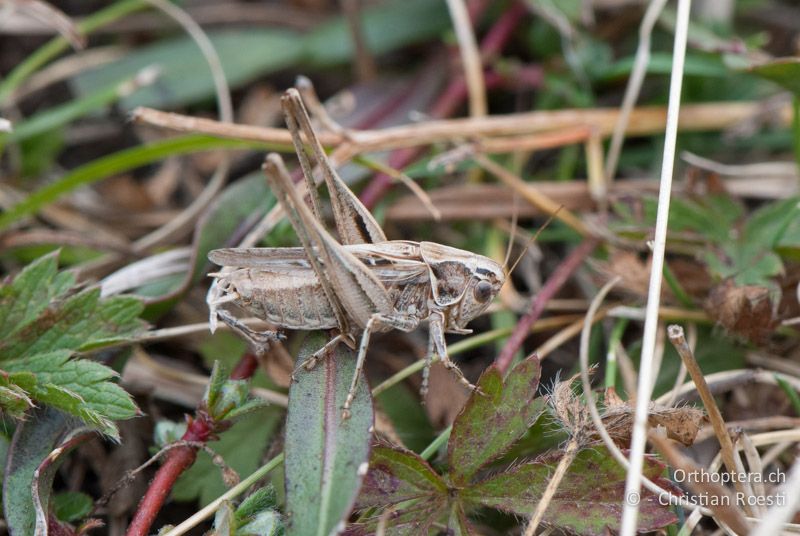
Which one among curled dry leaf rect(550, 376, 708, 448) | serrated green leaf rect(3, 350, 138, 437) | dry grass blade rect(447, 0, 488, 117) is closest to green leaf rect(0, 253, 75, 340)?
serrated green leaf rect(3, 350, 138, 437)

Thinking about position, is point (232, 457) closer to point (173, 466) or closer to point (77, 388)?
point (173, 466)

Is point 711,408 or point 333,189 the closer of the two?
point 711,408

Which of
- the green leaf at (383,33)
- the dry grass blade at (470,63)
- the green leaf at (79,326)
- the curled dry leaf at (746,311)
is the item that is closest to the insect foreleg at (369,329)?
the green leaf at (79,326)

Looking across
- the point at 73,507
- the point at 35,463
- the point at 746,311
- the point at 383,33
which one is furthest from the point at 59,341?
the point at 383,33

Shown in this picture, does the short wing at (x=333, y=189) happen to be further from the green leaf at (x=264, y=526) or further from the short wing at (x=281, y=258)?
the green leaf at (x=264, y=526)

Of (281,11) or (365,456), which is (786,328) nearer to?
(365,456)
